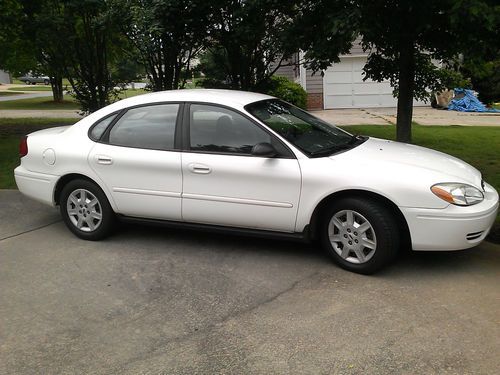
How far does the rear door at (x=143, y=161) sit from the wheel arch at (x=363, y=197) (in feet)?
4.23

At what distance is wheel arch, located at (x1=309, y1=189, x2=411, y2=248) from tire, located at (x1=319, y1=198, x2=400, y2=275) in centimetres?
5

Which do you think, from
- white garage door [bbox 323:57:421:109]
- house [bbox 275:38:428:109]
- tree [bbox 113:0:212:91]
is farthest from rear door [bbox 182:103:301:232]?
white garage door [bbox 323:57:421:109]

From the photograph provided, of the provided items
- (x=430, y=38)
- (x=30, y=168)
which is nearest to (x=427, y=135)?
(x=430, y=38)

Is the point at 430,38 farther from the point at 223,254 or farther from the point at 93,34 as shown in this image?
the point at 93,34

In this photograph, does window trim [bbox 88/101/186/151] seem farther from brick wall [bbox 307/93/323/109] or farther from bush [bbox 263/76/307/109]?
Result: brick wall [bbox 307/93/323/109]

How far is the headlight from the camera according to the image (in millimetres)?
4133

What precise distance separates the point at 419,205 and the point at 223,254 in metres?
1.85

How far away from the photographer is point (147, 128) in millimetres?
5172

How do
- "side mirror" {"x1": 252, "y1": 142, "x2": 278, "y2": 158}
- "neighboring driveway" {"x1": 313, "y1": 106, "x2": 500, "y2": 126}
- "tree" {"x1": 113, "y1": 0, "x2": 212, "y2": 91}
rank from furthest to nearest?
1. "neighboring driveway" {"x1": 313, "y1": 106, "x2": 500, "y2": 126}
2. "tree" {"x1": 113, "y1": 0, "x2": 212, "y2": 91}
3. "side mirror" {"x1": 252, "y1": 142, "x2": 278, "y2": 158}

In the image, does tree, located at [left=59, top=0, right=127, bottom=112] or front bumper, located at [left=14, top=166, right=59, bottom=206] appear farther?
tree, located at [left=59, top=0, right=127, bottom=112]

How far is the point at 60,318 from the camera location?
3.82 metres

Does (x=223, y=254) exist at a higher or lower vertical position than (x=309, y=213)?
lower

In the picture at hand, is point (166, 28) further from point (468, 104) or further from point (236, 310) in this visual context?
point (468, 104)

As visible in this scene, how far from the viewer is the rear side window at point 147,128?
5.07 m
